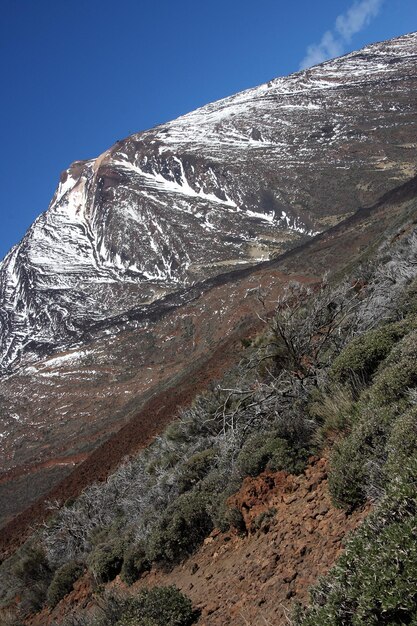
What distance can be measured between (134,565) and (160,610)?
7.70 ft

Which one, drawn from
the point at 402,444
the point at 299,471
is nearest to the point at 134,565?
the point at 299,471

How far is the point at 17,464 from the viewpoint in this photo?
39062 mm

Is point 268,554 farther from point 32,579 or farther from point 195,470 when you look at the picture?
point 32,579

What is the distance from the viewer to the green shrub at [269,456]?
5781mm

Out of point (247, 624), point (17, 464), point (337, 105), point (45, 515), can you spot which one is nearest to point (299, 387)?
point (247, 624)

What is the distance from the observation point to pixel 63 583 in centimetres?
847

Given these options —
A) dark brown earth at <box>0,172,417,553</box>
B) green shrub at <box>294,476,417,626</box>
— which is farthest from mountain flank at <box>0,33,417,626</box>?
dark brown earth at <box>0,172,417,553</box>

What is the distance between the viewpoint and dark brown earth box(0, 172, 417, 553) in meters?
26.1

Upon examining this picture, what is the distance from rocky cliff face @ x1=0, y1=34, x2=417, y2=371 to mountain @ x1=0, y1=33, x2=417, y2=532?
0.42 meters

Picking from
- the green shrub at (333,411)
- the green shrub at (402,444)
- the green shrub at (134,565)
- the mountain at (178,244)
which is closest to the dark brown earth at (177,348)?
the mountain at (178,244)

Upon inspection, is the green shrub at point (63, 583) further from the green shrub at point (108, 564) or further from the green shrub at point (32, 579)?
the green shrub at point (108, 564)

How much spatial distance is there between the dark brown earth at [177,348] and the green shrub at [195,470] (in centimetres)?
1162

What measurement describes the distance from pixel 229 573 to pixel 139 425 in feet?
50.6

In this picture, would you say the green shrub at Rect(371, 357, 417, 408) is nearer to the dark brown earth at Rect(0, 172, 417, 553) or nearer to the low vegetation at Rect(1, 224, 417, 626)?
the low vegetation at Rect(1, 224, 417, 626)
